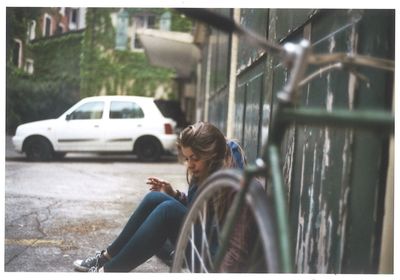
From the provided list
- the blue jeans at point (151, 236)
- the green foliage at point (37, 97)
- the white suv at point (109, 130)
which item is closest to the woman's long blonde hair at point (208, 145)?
the blue jeans at point (151, 236)

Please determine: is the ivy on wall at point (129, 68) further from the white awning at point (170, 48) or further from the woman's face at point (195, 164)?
the woman's face at point (195, 164)

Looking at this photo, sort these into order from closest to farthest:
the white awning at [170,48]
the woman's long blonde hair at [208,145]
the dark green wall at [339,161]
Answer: the dark green wall at [339,161], the woman's long blonde hair at [208,145], the white awning at [170,48]

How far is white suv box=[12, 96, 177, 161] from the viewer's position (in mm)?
4797

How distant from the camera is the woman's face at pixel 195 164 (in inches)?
77.7

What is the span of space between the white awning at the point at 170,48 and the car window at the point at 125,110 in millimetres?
3072

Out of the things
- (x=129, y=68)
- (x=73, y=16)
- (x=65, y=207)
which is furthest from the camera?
(x=129, y=68)

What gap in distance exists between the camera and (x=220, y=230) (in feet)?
5.60

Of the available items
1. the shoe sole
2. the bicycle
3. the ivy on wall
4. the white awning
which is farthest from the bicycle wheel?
the white awning

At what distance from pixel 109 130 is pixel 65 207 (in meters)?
3.08

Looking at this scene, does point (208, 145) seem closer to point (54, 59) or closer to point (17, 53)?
point (17, 53)

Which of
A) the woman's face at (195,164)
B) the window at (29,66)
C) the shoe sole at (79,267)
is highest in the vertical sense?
the window at (29,66)

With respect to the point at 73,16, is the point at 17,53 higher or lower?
lower

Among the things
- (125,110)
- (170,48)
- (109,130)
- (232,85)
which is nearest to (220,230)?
(232,85)
